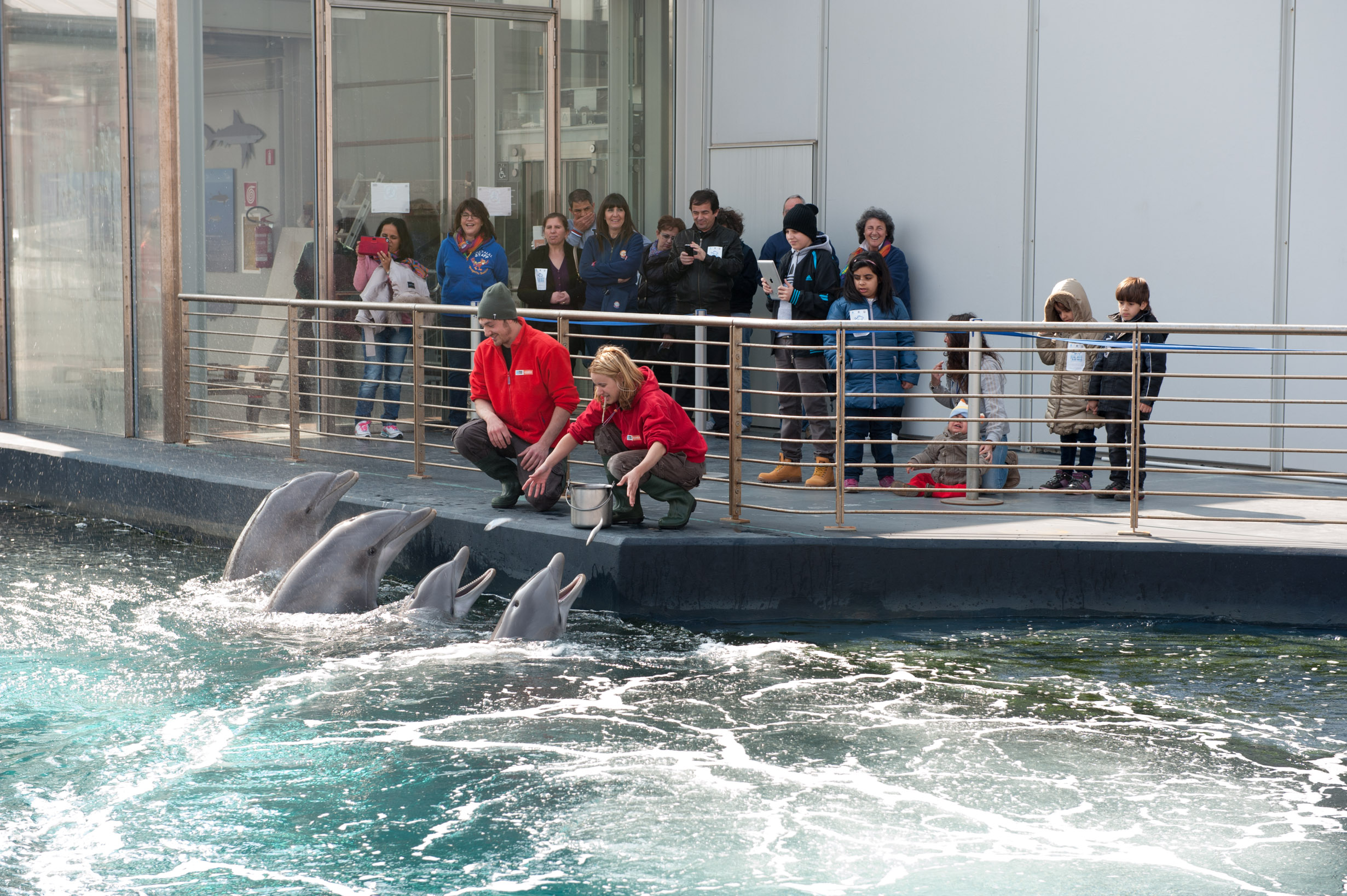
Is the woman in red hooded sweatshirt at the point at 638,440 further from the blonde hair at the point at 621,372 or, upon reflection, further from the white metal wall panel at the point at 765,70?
the white metal wall panel at the point at 765,70

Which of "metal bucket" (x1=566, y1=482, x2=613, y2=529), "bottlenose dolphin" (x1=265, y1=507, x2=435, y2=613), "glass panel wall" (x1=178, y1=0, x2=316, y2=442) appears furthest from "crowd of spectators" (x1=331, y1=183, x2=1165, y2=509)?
"bottlenose dolphin" (x1=265, y1=507, x2=435, y2=613)

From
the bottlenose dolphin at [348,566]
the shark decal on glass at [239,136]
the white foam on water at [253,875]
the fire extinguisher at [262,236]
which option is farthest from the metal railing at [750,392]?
the white foam on water at [253,875]

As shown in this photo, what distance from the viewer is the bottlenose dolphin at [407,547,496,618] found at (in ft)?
26.4

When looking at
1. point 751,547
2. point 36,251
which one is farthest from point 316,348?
point 751,547

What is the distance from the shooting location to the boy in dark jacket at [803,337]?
10.4 m

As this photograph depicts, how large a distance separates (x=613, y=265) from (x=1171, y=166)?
4.70 meters

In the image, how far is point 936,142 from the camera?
12758 millimetres

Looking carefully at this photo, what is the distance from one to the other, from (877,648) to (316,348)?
6991mm

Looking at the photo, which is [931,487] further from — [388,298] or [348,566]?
[388,298]

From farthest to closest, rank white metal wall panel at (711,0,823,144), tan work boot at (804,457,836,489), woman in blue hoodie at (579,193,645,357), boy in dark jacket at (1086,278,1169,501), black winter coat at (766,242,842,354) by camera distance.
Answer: white metal wall panel at (711,0,823,144) → woman in blue hoodie at (579,193,645,357) → black winter coat at (766,242,842,354) → tan work boot at (804,457,836,489) → boy in dark jacket at (1086,278,1169,501)

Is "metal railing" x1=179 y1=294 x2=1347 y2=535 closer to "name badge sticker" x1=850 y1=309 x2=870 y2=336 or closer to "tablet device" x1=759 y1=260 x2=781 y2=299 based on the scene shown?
"name badge sticker" x1=850 y1=309 x2=870 y2=336

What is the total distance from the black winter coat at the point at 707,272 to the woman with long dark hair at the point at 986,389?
2.59m

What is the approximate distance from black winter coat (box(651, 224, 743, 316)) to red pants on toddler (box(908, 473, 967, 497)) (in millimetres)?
2696

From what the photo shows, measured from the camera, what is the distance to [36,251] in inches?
535
